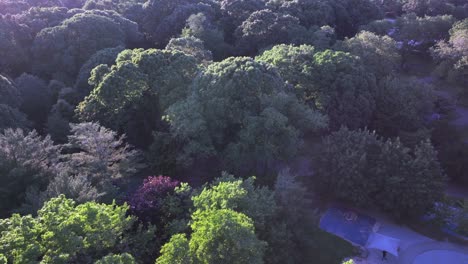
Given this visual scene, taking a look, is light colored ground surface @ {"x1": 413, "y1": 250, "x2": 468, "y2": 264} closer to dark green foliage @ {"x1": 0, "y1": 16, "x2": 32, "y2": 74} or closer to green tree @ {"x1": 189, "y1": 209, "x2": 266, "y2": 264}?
green tree @ {"x1": 189, "y1": 209, "x2": 266, "y2": 264}

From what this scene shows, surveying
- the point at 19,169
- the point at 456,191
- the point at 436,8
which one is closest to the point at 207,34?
the point at 19,169

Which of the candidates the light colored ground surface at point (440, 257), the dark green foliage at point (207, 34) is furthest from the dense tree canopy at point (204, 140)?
the light colored ground surface at point (440, 257)

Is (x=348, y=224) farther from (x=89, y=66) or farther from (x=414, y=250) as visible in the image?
(x=89, y=66)

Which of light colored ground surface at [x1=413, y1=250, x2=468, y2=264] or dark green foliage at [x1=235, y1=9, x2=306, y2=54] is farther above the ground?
dark green foliage at [x1=235, y1=9, x2=306, y2=54]

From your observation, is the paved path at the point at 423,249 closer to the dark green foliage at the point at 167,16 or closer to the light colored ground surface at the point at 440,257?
the light colored ground surface at the point at 440,257

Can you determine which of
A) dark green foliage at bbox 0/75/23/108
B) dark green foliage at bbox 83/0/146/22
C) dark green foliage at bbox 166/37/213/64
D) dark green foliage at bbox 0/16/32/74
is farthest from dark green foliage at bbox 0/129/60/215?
dark green foliage at bbox 83/0/146/22

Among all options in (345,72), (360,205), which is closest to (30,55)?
(345,72)
